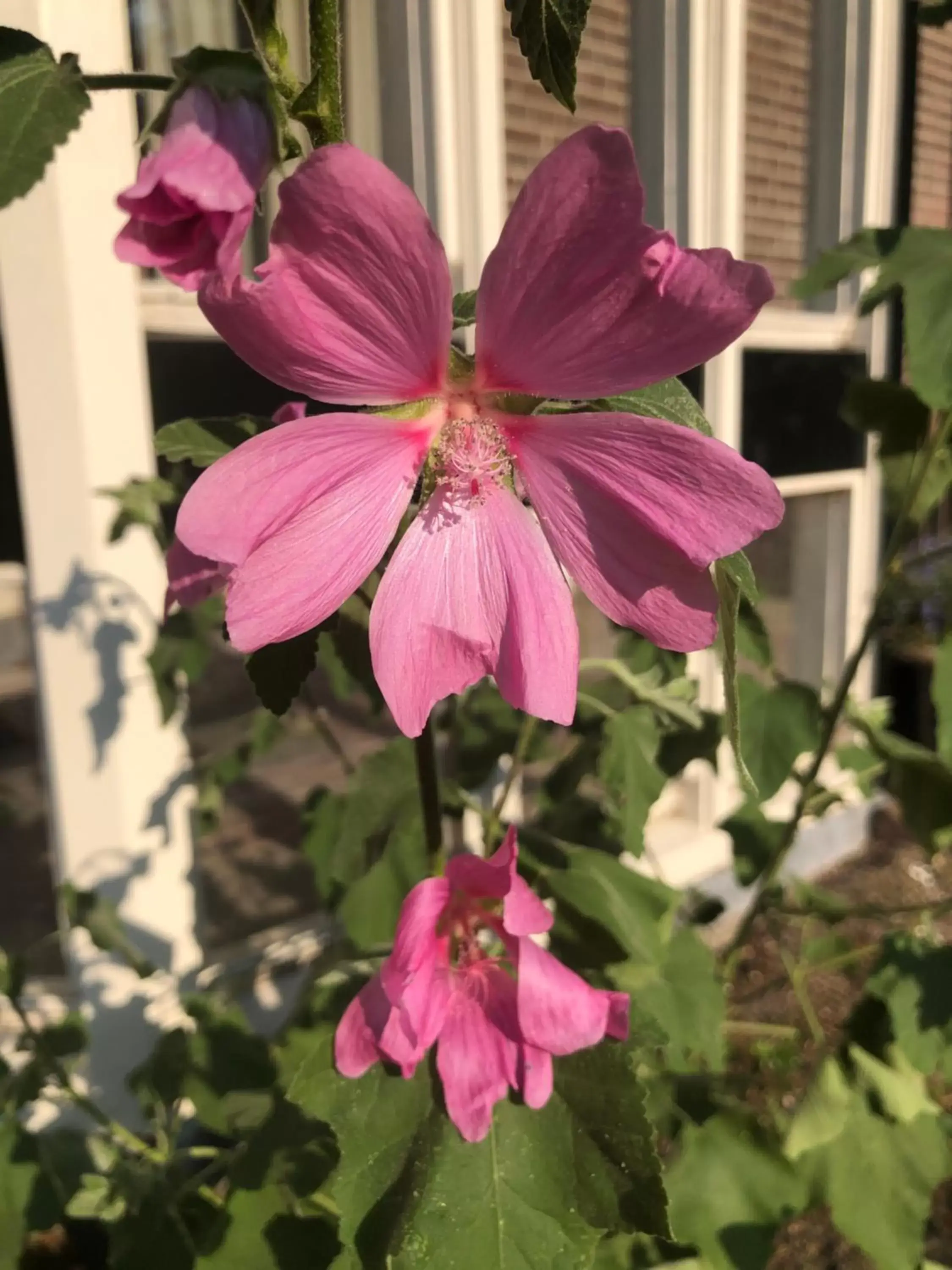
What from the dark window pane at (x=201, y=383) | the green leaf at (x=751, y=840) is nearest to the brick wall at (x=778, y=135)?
the dark window pane at (x=201, y=383)

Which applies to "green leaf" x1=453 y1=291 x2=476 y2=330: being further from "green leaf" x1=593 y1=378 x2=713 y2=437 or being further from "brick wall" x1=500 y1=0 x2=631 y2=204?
"brick wall" x1=500 y1=0 x2=631 y2=204

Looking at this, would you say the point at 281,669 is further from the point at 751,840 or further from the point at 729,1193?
the point at 751,840

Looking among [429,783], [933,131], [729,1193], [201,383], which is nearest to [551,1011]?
[429,783]

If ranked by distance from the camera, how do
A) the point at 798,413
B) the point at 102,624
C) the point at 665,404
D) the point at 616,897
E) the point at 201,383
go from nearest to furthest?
the point at 665,404, the point at 616,897, the point at 102,624, the point at 201,383, the point at 798,413

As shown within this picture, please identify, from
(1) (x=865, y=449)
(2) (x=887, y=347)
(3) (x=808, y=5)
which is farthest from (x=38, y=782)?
(3) (x=808, y=5)

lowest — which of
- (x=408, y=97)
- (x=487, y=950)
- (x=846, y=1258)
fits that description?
(x=846, y=1258)

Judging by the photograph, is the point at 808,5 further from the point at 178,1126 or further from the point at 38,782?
the point at 178,1126

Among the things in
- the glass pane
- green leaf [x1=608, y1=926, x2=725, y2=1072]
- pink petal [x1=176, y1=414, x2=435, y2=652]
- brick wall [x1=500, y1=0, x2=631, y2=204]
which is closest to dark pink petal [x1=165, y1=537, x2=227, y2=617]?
pink petal [x1=176, y1=414, x2=435, y2=652]
